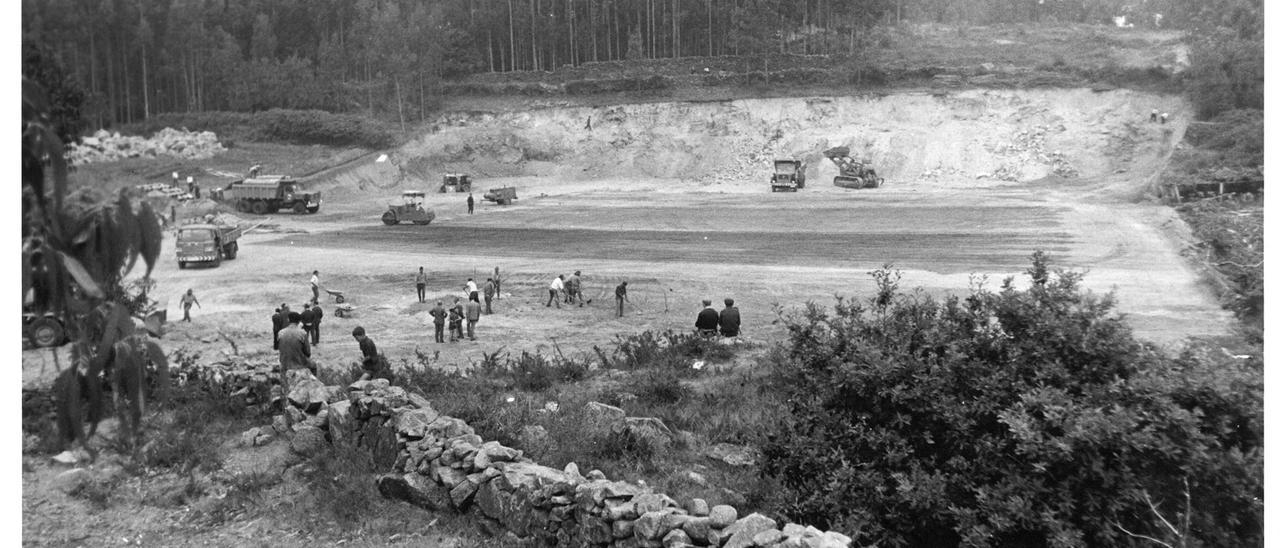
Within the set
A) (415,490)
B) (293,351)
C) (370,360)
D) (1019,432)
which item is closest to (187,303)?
→ (293,351)

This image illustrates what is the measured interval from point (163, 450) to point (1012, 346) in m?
6.63

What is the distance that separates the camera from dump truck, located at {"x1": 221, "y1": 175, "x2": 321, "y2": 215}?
10.0 meters

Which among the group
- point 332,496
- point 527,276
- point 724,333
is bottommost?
point 332,496

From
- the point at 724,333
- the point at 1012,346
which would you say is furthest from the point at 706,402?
the point at 1012,346

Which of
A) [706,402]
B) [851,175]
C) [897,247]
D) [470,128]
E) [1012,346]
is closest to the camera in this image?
[1012,346]

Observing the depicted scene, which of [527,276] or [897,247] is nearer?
[527,276]

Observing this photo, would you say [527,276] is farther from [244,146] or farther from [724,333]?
[244,146]

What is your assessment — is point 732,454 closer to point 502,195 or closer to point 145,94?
point 145,94

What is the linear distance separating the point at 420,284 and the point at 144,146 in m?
4.16

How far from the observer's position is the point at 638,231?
14.9 m

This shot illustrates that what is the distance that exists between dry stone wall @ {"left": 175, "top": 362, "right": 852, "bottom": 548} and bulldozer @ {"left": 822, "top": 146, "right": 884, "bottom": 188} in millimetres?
21207

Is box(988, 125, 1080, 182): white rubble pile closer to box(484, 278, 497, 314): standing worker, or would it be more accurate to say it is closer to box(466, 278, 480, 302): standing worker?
box(484, 278, 497, 314): standing worker

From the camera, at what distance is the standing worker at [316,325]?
9.46m

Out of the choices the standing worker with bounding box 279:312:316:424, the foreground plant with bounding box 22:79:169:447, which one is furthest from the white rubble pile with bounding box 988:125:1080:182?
the foreground plant with bounding box 22:79:169:447
